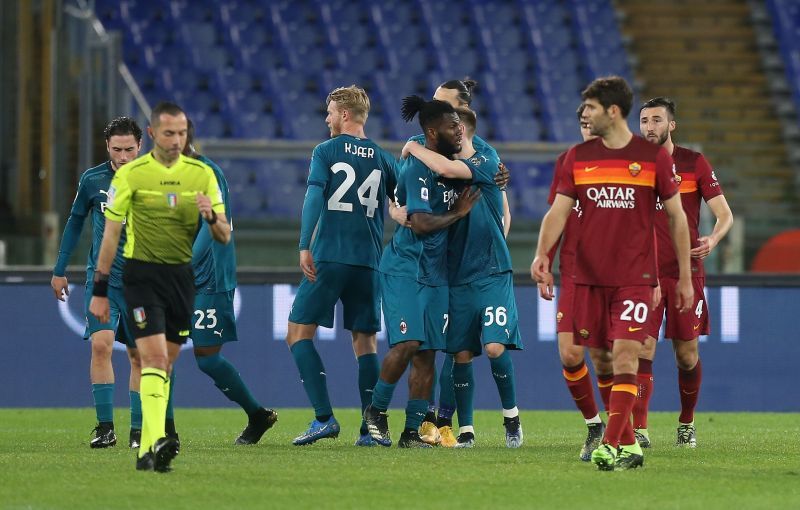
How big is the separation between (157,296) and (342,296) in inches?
80.5

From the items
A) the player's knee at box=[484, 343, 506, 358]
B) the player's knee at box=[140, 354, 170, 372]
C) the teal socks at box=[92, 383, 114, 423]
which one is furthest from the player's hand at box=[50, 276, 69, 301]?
the player's knee at box=[484, 343, 506, 358]

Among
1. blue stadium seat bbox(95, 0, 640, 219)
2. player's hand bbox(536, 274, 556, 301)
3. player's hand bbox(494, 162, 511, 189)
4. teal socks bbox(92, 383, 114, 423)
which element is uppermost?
blue stadium seat bbox(95, 0, 640, 219)

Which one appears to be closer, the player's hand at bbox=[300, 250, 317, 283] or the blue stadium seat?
the player's hand at bbox=[300, 250, 317, 283]

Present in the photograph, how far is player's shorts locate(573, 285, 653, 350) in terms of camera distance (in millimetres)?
7023

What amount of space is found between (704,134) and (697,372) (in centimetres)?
1231

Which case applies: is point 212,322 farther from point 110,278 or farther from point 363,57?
point 363,57

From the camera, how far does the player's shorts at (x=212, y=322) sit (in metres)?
8.79

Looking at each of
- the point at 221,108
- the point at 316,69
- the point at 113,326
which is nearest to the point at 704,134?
the point at 316,69

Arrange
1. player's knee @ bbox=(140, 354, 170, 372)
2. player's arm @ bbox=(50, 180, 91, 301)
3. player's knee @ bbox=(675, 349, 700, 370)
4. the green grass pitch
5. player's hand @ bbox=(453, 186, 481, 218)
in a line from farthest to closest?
player's knee @ bbox=(675, 349, 700, 370) < player's arm @ bbox=(50, 180, 91, 301) < player's hand @ bbox=(453, 186, 481, 218) < player's knee @ bbox=(140, 354, 170, 372) < the green grass pitch

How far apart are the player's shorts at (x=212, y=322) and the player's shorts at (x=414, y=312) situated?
3.37 ft

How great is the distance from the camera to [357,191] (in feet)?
28.7

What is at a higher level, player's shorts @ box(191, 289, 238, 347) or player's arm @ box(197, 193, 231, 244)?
player's arm @ box(197, 193, 231, 244)

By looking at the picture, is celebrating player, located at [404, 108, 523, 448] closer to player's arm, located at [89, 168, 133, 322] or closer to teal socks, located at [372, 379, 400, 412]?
teal socks, located at [372, 379, 400, 412]

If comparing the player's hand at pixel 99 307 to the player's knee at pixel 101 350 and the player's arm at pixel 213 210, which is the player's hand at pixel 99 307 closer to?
the player's arm at pixel 213 210
